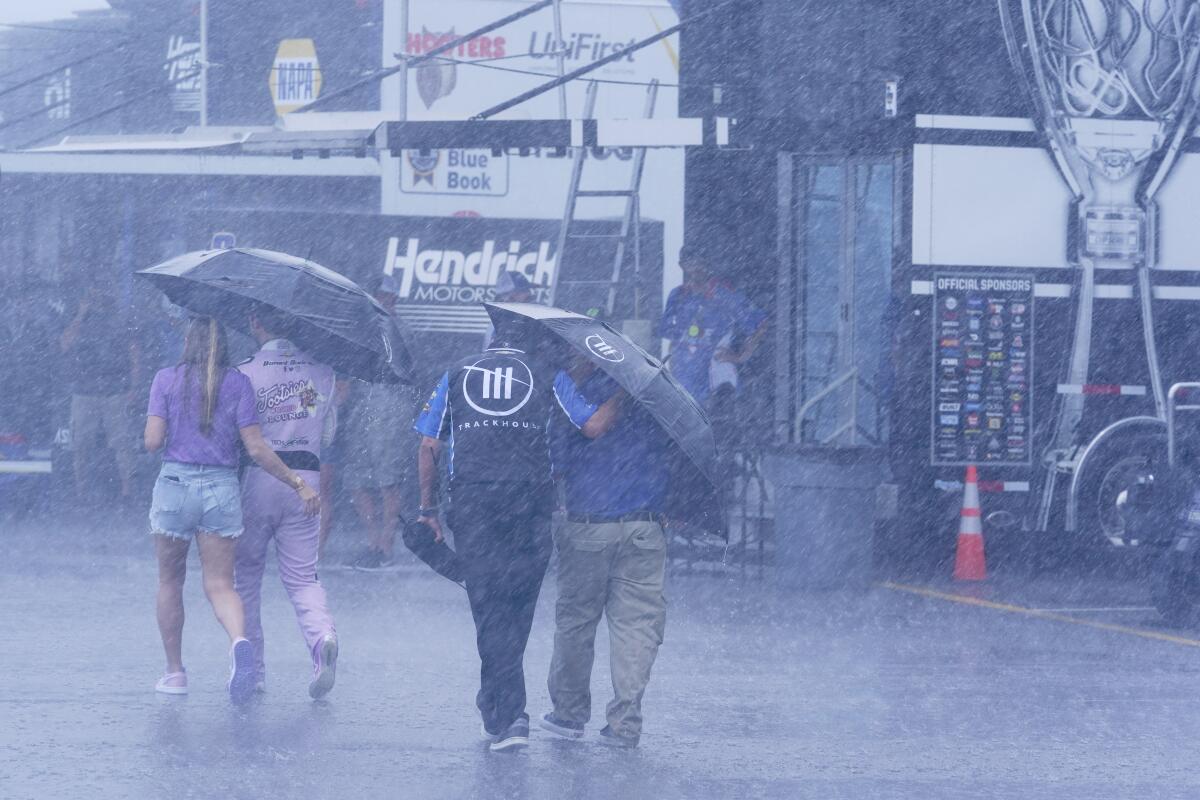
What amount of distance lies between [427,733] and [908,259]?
6.84 m

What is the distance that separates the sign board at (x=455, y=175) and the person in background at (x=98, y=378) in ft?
9.55

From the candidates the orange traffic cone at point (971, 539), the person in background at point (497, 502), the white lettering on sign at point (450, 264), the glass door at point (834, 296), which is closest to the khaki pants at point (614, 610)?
the person in background at point (497, 502)

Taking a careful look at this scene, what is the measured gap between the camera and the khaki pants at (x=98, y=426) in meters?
15.9

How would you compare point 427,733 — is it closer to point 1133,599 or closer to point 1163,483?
point 1163,483

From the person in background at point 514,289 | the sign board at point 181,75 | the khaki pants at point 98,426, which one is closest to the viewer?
Answer: the person in background at point 514,289

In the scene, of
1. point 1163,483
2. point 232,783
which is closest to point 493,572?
point 232,783

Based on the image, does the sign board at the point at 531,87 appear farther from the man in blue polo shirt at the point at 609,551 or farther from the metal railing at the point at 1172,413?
the man in blue polo shirt at the point at 609,551

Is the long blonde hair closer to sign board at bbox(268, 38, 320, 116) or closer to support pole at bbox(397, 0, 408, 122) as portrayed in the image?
support pole at bbox(397, 0, 408, 122)

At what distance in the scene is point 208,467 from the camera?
7.76 m

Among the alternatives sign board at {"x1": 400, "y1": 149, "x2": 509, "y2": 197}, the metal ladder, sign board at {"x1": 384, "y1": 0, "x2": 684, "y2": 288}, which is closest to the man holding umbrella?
the metal ladder

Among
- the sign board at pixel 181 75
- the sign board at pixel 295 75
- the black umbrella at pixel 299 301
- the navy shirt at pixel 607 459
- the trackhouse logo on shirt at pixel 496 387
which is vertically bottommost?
the navy shirt at pixel 607 459

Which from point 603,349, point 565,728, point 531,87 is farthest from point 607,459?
point 531,87

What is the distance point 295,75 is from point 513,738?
1595 centimetres

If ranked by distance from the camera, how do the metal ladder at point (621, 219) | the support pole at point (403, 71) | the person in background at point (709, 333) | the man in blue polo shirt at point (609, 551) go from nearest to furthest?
the man in blue polo shirt at point (609, 551) < the person in background at point (709, 333) < the support pole at point (403, 71) < the metal ladder at point (621, 219)
